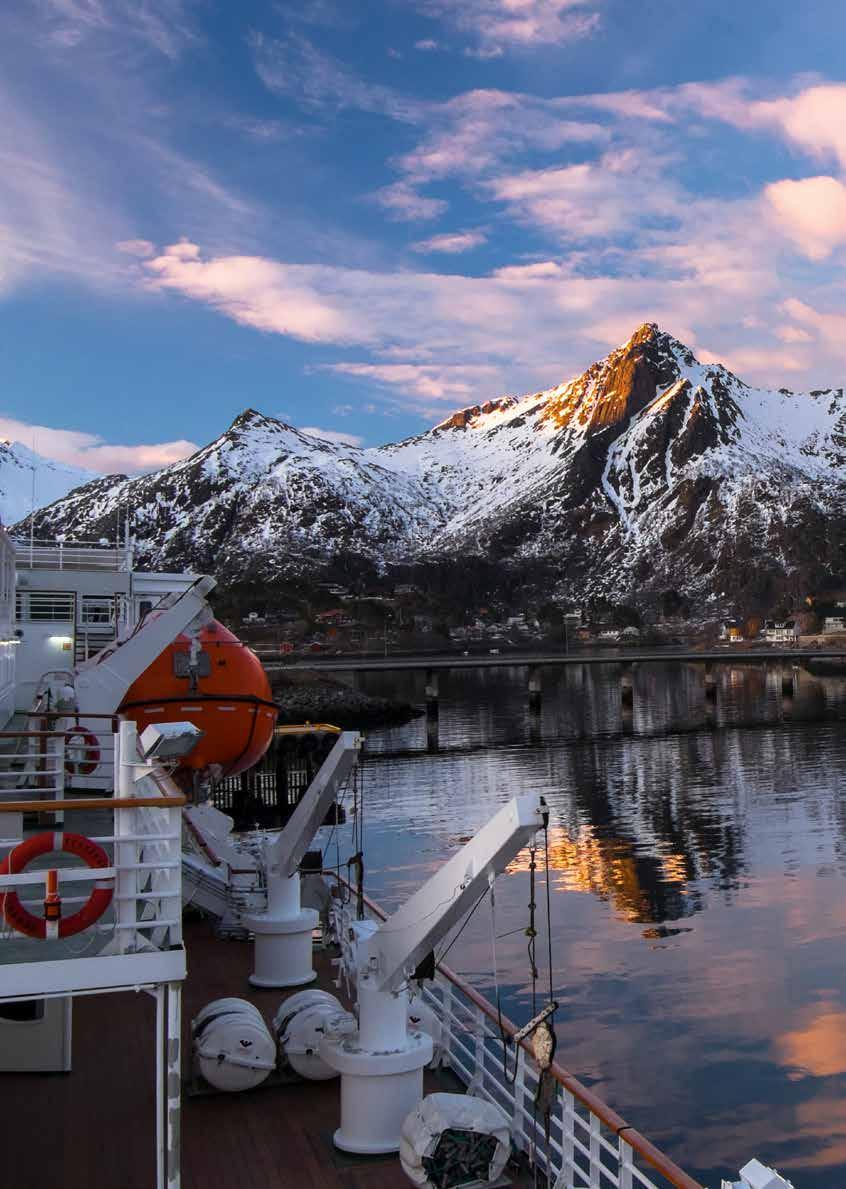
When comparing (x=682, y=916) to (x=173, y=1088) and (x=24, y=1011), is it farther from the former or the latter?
(x=173, y=1088)

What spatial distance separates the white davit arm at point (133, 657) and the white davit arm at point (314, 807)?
14.8 ft

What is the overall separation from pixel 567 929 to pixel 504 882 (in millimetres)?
5340

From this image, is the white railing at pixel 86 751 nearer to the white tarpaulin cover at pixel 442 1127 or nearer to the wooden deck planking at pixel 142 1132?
the wooden deck planking at pixel 142 1132

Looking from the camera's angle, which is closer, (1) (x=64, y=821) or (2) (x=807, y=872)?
(1) (x=64, y=821)

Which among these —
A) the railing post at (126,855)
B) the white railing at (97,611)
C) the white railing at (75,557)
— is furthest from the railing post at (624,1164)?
the white railing at (75,557)

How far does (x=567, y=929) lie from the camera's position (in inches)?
1148

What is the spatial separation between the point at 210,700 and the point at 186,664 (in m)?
0.75

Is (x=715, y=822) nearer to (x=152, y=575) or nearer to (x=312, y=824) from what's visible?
(x=152, y=575)

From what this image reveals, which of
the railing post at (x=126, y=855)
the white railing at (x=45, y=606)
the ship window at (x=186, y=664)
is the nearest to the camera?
the railing post at (x=126, y=855)

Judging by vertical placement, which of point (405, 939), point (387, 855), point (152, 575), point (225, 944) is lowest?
point (387, 855)

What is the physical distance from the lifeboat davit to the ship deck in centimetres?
549

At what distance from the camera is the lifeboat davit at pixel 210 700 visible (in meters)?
18.0

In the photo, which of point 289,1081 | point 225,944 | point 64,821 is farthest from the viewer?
point 225,944

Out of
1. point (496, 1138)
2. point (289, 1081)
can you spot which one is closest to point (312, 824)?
point (289, 1081)
